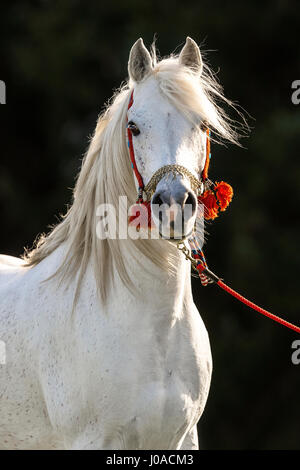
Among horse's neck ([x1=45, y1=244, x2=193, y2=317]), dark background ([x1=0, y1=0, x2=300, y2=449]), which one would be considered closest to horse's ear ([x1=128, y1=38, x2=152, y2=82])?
horse's neck ([x1=45, y1=244, x2=193, y2=317])

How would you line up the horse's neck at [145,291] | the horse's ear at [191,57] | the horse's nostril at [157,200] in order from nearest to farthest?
1. the horse's nostril at [157,200]
2. the horse's neck at [145,291]
3. the horse's ear at [191,57]

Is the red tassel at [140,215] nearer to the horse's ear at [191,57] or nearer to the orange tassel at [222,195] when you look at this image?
the orange tassel at [222,195]

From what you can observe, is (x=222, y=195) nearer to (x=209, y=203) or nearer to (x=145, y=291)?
(x=209, y=203)

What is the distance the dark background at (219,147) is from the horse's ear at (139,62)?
4.91 meters

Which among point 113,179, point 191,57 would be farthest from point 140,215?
point 191,57

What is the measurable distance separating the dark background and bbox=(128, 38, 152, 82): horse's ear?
4.91m

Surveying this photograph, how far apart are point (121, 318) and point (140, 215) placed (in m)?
0.37

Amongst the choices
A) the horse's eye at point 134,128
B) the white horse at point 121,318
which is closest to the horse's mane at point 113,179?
the white horse at point 121,318

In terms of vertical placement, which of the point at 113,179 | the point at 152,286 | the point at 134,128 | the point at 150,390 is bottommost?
the point at 150,390

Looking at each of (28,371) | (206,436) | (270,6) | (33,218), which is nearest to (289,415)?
(206,436)

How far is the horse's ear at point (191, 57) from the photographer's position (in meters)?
2.90

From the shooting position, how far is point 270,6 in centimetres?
844

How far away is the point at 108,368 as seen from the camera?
2721 millimetres

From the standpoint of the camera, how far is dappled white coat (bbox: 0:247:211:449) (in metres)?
2.71
